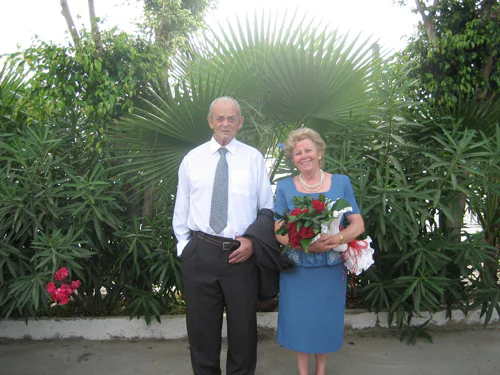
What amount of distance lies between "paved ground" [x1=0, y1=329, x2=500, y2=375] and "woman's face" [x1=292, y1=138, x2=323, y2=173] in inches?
60.3

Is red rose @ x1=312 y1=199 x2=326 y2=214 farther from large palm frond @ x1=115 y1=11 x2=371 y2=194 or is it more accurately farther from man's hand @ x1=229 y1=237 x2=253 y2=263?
large palm frond @ x1=115 y1=11 x2=371 y2=194

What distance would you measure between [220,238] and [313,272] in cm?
54

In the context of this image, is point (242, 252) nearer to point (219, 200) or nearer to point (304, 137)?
point (219, 200)

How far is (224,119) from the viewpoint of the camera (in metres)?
2.38

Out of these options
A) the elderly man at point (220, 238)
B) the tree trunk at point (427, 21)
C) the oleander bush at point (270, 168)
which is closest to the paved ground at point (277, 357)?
the oleander bush at point (270, 168)

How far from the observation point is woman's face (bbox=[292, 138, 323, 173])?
2.27 m

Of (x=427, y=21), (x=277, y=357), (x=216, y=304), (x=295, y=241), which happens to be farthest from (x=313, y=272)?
(x=427, y=21)

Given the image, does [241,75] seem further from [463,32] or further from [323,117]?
[463,32]

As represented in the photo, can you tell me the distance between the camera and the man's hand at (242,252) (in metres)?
2.26

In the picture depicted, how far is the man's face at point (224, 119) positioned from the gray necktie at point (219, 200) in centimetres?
16

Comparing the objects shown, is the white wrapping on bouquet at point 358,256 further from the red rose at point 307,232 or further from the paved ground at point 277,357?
the paved ground at point 277,357

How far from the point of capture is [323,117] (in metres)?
3.37

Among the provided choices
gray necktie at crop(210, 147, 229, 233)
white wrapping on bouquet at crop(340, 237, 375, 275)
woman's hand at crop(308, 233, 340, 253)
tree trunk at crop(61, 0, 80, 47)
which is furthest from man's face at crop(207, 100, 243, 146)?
tree trunk at crop(61, 0, 80, 47)

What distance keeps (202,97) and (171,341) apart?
2.00m
